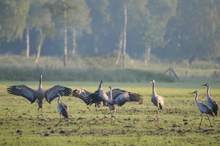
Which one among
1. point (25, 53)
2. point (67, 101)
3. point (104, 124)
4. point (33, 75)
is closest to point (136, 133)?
point (104, 124)

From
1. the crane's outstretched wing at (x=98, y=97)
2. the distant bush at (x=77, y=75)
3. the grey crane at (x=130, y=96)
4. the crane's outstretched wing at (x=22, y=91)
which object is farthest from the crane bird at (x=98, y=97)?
the distant bush at (x=77, y=75)

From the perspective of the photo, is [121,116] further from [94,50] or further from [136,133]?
[94,50]

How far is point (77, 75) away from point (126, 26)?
5091 cm

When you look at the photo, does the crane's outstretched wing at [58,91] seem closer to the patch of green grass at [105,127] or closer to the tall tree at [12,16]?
the patch of green grass at [105,127]

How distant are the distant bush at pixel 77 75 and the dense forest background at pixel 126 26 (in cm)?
3075

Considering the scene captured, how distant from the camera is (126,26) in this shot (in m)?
99.7

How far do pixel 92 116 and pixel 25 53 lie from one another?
66.1 metres

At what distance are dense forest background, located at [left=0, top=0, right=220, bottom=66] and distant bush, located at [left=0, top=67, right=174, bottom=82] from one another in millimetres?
30752

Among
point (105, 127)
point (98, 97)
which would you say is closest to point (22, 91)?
point (98, 97)

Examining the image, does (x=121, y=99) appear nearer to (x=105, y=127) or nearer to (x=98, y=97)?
(x=98, y=97)

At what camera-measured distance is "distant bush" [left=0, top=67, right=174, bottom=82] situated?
4675 centimetres

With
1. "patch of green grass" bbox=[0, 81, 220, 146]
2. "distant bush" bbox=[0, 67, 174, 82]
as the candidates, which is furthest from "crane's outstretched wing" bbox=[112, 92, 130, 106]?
"distant bush" bbox=[0, 67, 174, 82]

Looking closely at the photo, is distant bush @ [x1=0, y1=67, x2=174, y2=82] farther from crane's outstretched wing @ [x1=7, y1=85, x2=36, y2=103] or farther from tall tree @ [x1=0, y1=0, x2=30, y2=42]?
tall tree @ [x1=0, y1=0, x2=30, y2=42]

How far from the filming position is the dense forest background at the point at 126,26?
8631 centimetres
